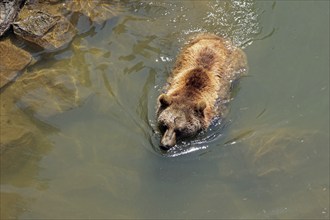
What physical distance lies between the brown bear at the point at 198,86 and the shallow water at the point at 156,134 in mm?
262

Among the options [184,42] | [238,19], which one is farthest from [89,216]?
[238,19]

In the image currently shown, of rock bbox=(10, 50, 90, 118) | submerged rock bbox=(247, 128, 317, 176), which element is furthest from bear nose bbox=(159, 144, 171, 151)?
rock bbox=(10, 50, 90, 118)

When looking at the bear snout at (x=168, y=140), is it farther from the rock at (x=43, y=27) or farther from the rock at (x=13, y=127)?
the rock at (x=43, y=27)

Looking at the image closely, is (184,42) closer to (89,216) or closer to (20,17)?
(20,17)

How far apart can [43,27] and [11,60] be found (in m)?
0.87

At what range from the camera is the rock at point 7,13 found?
899cm

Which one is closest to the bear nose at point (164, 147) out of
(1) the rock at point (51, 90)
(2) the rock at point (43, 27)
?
(1) the rock at point (51, 90)

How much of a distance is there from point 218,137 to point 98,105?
6.76 feet

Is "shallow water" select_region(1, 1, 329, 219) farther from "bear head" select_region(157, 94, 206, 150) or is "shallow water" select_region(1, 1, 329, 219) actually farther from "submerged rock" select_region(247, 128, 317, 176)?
"bear head" select_region(157, 94, 206, 150)

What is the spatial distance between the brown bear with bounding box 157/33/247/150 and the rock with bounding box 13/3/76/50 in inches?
85.0

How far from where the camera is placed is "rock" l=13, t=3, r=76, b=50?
8.95 metres

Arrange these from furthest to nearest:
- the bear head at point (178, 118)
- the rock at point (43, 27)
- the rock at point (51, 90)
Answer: the rock at point (43, 27) → the rock at point (51, 90) → the bear head at point (178, 118)

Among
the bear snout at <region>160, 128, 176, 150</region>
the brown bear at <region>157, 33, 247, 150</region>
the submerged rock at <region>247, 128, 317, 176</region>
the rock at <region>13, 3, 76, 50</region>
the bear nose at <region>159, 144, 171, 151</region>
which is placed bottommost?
the submerged rock at <region>247, 128, 317, 176</region>

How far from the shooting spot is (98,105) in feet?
27.2
